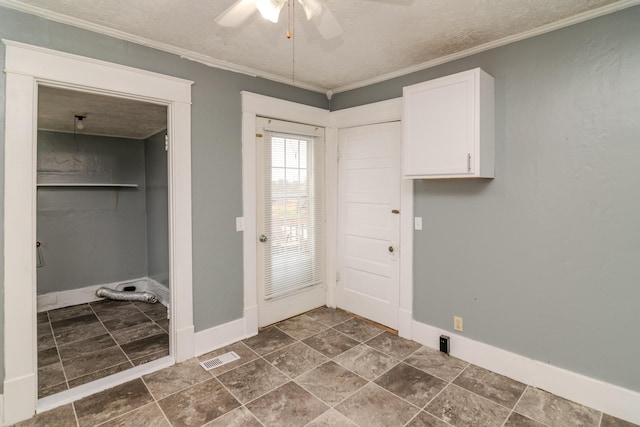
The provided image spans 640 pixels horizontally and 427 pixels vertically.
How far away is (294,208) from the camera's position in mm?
3562

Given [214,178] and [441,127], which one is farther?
[214,178]

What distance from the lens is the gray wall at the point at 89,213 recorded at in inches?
165

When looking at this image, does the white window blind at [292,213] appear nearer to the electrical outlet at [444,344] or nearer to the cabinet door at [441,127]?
the cabinet door at [441,127]

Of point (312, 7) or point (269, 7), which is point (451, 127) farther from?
point (269, 7)

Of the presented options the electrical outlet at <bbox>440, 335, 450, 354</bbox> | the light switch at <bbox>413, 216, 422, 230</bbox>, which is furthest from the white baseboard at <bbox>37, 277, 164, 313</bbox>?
the electrical outlet at <bbox>440, 335, 450, 354</bbox>

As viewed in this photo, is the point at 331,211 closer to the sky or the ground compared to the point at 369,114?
closer to the ground

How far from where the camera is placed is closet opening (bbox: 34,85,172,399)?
3.30m

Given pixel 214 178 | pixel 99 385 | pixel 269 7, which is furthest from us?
pixel 214 178

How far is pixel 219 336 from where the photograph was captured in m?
2.95

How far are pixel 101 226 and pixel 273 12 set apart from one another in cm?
436

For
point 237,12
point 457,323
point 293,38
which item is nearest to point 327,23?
point 237,12

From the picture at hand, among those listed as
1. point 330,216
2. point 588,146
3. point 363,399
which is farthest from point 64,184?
point 588,146

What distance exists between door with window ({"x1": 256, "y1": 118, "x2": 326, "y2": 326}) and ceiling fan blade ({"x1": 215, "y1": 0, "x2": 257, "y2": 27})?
1562mm

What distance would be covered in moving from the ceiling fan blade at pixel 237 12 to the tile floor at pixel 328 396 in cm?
228
